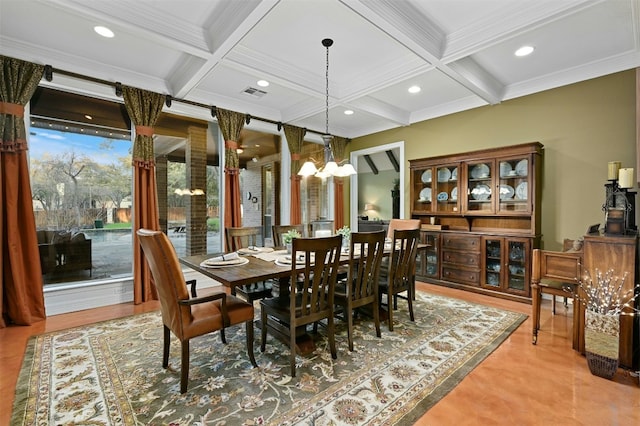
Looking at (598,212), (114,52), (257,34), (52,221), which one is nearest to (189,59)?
(114,52)

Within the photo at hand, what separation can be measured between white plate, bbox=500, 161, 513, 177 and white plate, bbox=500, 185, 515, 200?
0.17 metres

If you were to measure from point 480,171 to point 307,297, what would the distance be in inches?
136

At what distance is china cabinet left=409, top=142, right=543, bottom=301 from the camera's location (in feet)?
12.5

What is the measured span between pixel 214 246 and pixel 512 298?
4.25 meters

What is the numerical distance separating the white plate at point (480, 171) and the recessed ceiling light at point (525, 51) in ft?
4.87

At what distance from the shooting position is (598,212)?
3457mm

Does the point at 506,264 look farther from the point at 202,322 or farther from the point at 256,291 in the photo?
the point at 202,322

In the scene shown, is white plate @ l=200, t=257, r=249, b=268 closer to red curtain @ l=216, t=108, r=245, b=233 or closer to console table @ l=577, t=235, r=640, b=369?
red curtain @ l=216, t=108, r=245, b=233

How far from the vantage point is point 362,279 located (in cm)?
265

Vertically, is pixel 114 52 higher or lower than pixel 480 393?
higher

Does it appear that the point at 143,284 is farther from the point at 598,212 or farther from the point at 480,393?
the point at 598,212

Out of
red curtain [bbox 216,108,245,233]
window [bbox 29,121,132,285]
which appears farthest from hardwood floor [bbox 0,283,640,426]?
red curtain [bbox 216,108,245,233]

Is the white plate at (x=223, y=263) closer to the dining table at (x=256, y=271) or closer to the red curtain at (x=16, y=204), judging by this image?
the dining table at (x=256, y=271)

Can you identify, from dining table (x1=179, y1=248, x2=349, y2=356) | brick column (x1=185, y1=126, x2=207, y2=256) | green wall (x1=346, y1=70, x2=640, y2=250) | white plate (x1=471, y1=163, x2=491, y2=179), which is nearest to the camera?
dining table (x1=179, y1=248, x2=349, y2=356)
